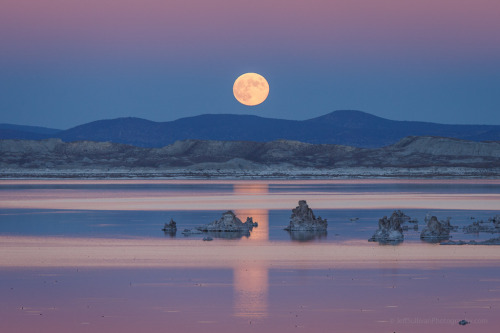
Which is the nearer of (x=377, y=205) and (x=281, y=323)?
(x=281, y=323)

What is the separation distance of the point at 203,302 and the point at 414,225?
65.1 ft

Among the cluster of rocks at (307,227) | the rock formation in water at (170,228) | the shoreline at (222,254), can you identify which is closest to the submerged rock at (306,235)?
the cluster of rocks at (307,227)

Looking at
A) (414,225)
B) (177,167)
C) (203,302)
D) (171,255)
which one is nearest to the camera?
(203,302)

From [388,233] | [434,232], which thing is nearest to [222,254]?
[388,233]

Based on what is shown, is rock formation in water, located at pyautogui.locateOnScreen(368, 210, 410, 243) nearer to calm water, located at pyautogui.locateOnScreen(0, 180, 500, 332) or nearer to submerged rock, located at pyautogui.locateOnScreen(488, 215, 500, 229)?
calm water, located at pyautogui.locateOnScreen(0, 180, 500, 332)

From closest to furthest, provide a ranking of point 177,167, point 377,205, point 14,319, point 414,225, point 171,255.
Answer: point 14,319 → point 171,255 → point 414,225 → point 377,205 → point 177,167

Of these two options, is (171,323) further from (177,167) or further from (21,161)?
(21,161)

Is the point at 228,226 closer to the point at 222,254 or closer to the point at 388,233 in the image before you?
the point at 388,233

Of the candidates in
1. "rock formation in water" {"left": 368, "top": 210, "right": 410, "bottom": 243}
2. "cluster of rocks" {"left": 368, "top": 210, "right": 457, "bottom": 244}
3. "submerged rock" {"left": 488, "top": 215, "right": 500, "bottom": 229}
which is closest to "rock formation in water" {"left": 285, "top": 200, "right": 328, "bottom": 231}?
"cluster of rocks" {"left": 368, "top": 210, "right": 457, "bottom": 244}

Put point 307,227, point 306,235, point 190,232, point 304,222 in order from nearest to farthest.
Answer: 1. point 306,235
2. point 190,232
3. point 307,227
4. point 304,222

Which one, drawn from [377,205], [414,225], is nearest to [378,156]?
[377,205]

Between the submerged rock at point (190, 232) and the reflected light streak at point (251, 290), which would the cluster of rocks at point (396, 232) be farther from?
the reflected light streak at point (251, 290)

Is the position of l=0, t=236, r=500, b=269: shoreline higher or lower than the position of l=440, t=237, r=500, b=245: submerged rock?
lower

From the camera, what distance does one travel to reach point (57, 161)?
195 metres
